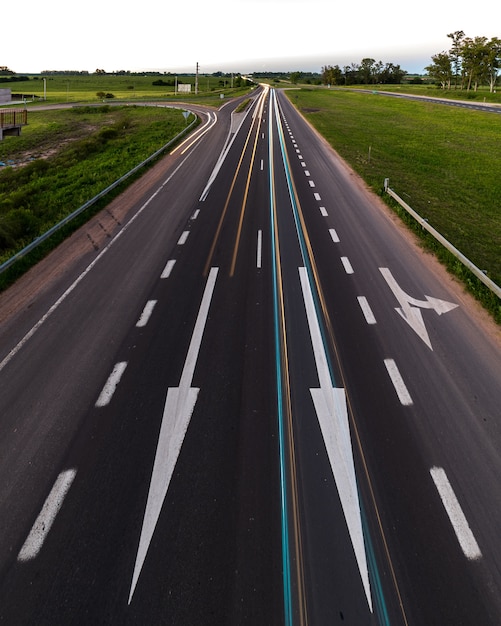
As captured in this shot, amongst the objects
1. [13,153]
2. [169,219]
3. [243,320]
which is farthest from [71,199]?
[13,153]

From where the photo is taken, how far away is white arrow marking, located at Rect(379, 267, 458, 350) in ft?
33.3

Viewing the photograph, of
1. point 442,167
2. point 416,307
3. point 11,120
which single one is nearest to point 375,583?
point 416,307

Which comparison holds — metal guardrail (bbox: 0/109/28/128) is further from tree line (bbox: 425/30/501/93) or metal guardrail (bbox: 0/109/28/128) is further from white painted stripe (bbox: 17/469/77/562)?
tree line (bbox: 425/30/501/93)

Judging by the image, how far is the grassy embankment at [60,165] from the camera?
1670cm

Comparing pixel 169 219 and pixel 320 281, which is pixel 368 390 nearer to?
pixel 320 281

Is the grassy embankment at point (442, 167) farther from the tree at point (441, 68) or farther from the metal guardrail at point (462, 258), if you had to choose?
the tree at point (441, 68)

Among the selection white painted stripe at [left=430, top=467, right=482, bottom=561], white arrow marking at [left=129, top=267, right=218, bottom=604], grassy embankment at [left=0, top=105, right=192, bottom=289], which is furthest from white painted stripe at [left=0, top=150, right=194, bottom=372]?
white painted stripe at [left=430, top=467, right=482, bottom=561]

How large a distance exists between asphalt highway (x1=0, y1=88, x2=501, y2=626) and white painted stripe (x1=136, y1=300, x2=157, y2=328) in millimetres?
126

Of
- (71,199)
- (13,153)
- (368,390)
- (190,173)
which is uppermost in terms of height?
(13,153)

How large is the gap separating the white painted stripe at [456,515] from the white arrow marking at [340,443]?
4.67 feet

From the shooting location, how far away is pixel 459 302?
37.1 ft

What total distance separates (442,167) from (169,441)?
2983cm

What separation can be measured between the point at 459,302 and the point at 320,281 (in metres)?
4.31

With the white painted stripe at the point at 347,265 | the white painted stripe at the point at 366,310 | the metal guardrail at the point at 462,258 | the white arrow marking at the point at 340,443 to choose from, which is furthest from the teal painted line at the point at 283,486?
the metal guardrail at the point at 462,258
